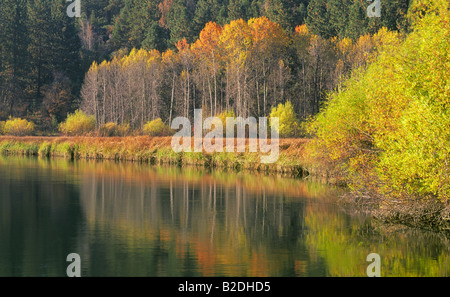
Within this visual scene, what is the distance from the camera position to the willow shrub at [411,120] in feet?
75.5

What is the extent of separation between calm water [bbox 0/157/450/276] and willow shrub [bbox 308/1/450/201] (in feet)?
7.14

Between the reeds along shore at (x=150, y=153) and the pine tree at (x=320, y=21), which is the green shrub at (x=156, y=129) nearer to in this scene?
the reeds along shore at (x=150, y=153)

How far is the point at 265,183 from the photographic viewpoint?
135 ft

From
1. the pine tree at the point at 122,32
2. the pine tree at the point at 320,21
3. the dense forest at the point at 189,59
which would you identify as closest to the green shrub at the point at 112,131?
the dense forest at the point at 189,59

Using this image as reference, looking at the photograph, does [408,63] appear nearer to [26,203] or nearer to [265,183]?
[265,183]

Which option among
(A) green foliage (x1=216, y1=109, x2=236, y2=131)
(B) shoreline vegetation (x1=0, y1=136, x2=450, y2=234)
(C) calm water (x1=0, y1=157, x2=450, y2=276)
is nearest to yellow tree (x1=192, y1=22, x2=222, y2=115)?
(A) green foliage (x1=216, y1=109, x2=236, y2=131)

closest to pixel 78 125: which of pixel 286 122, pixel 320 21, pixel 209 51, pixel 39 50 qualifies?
pixel 209 51

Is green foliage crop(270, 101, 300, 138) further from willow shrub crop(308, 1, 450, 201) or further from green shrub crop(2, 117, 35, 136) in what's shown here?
green shrub crop(2, 117, 35, 136)

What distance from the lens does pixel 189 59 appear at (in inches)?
3504

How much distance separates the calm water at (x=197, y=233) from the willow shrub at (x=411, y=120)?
2176 mm

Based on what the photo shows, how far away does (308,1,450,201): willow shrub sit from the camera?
2302 centimetres

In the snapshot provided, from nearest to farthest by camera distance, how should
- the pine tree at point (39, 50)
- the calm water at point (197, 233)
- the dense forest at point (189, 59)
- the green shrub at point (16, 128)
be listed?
the calm water at point (197, 233), the dense forest at point (189, 59), the green shrub at point (16, 128), the pine tree at point (39, 50)

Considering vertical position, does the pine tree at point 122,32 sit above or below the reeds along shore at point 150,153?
above

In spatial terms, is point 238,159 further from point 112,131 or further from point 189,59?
point 189,59
